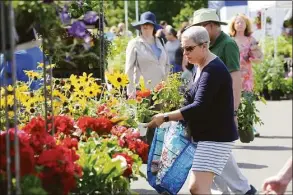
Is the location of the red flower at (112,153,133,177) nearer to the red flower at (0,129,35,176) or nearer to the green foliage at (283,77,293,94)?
the red flower at (0,129,35,176)

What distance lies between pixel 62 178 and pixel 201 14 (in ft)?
11.2

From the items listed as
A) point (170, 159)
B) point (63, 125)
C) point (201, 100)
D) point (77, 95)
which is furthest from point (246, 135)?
point (63, 125)

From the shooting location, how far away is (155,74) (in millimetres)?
10156

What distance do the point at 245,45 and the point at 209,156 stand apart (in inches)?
222

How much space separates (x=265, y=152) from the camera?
11.2 metres

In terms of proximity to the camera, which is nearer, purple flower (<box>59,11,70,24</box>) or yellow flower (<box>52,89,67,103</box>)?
purple flower (<box>59,11,70,24</box>)

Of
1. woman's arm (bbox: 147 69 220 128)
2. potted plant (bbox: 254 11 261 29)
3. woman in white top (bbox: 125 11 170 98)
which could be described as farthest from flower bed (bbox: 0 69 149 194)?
potted plant (bbox: 254 11 261 29)

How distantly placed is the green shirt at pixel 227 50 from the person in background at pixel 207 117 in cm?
140

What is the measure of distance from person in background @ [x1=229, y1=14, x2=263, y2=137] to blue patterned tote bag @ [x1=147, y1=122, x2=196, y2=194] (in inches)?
181

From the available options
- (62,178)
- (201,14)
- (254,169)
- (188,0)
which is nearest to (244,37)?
(254,169)

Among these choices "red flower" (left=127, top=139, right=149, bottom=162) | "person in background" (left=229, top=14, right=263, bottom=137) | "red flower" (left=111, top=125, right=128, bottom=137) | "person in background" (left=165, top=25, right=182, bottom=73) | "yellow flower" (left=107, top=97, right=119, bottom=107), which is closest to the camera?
"red flower" (left=127, top=139, right=149, bottom=162)

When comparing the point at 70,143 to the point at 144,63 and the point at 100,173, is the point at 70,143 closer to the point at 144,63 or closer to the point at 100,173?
the point at 100,173

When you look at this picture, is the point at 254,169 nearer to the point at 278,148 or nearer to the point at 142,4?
the point at 278,148

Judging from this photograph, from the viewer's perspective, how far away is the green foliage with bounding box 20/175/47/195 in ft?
13.5
